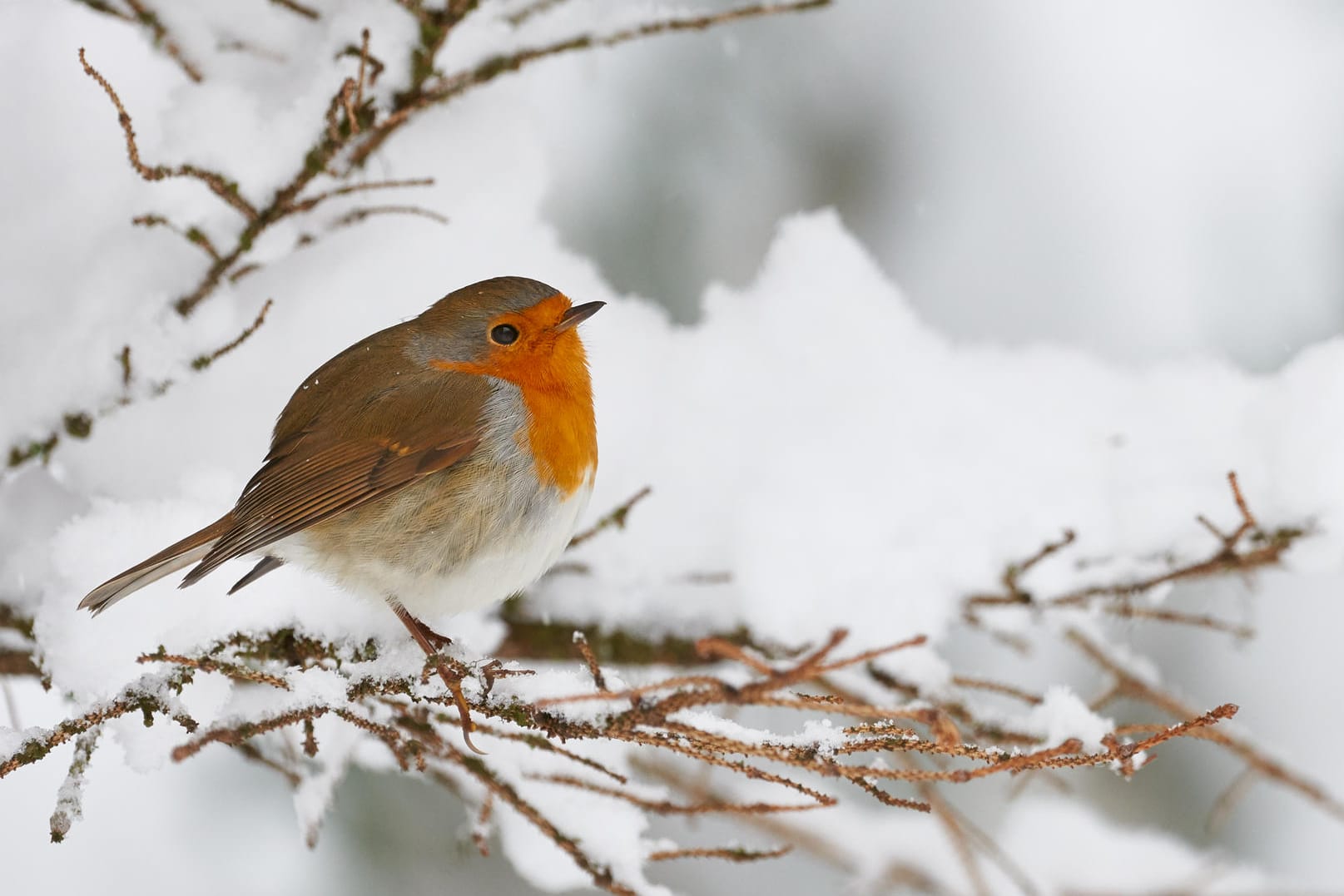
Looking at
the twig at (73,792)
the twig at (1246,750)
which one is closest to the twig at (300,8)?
the twig at (73,792)

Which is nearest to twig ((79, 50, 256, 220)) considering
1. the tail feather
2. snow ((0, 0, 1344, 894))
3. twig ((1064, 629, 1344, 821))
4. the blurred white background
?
snow ((0, 0, 1344, 894))

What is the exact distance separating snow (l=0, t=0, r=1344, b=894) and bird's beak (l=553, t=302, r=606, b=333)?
0.58 meters

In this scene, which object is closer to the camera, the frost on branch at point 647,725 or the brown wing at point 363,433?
A: the frost on branch at point 647,725

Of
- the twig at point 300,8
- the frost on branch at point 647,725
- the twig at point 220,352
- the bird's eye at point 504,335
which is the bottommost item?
the frost on branch at point 647,725

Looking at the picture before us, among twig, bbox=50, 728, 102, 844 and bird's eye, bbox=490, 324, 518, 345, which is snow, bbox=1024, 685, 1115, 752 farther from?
twig, bbox=50, 728, 102, 844

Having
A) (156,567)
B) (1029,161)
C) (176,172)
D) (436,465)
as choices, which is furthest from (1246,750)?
(176,172)

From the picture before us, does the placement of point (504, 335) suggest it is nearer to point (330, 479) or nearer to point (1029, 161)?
point (330, 479)

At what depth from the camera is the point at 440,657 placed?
1.62 m

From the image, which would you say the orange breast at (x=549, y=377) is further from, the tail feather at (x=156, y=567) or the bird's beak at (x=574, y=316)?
the tail feather at (x=156, y=567)

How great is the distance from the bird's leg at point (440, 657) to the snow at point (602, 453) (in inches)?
1.9

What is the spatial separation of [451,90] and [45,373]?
95cm

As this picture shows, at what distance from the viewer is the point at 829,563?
2.77m

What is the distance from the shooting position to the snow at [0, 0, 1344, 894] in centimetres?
215

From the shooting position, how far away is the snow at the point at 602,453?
2.15 m
